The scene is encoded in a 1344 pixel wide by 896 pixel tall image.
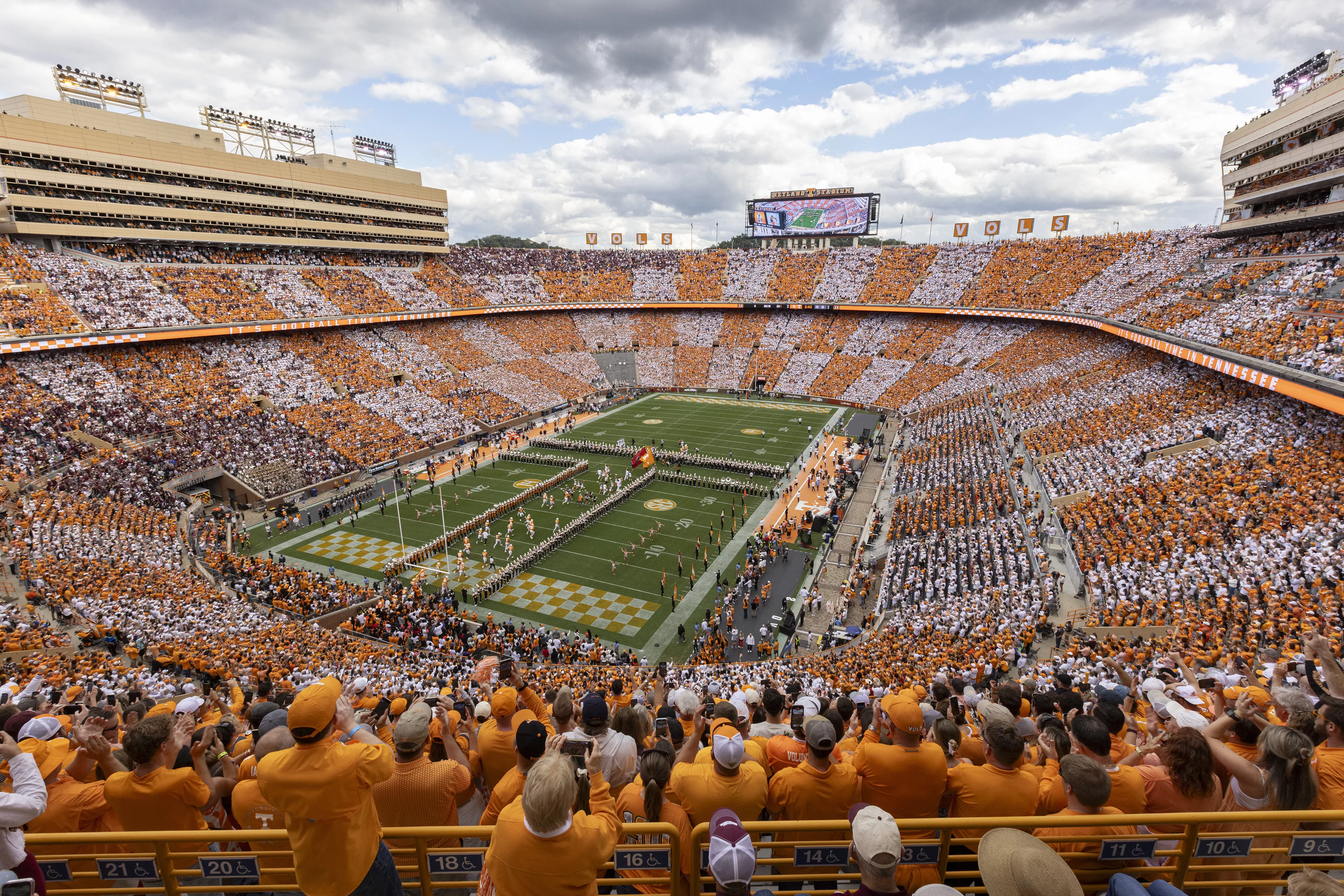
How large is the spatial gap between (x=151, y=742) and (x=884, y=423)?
1858 inches

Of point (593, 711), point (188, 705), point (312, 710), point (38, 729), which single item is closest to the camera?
point (312, 710)

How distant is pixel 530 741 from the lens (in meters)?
3.69

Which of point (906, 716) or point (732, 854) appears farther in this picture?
point (906, 716)

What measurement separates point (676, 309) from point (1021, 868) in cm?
7297

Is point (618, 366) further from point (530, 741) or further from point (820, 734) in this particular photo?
point (530, 741)

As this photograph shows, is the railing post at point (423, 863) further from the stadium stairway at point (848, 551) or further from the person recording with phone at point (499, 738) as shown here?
the stadium stairway at point (848, 551)

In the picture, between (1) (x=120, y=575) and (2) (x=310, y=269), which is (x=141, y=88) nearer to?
(2) (x=310, y=269)

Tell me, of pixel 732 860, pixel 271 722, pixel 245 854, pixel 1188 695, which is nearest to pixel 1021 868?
pixel 732 860

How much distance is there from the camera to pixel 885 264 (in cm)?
6769

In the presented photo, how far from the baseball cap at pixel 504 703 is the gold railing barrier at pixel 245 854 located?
914mm

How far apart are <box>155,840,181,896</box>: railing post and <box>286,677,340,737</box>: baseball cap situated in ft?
5.29

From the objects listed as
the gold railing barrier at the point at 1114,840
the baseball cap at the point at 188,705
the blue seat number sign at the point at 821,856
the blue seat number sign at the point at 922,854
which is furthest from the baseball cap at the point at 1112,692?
the baseball cap at the point at 188,705

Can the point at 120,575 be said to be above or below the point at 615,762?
below

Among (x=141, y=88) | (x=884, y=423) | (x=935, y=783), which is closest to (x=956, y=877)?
(x=935, y=783)
